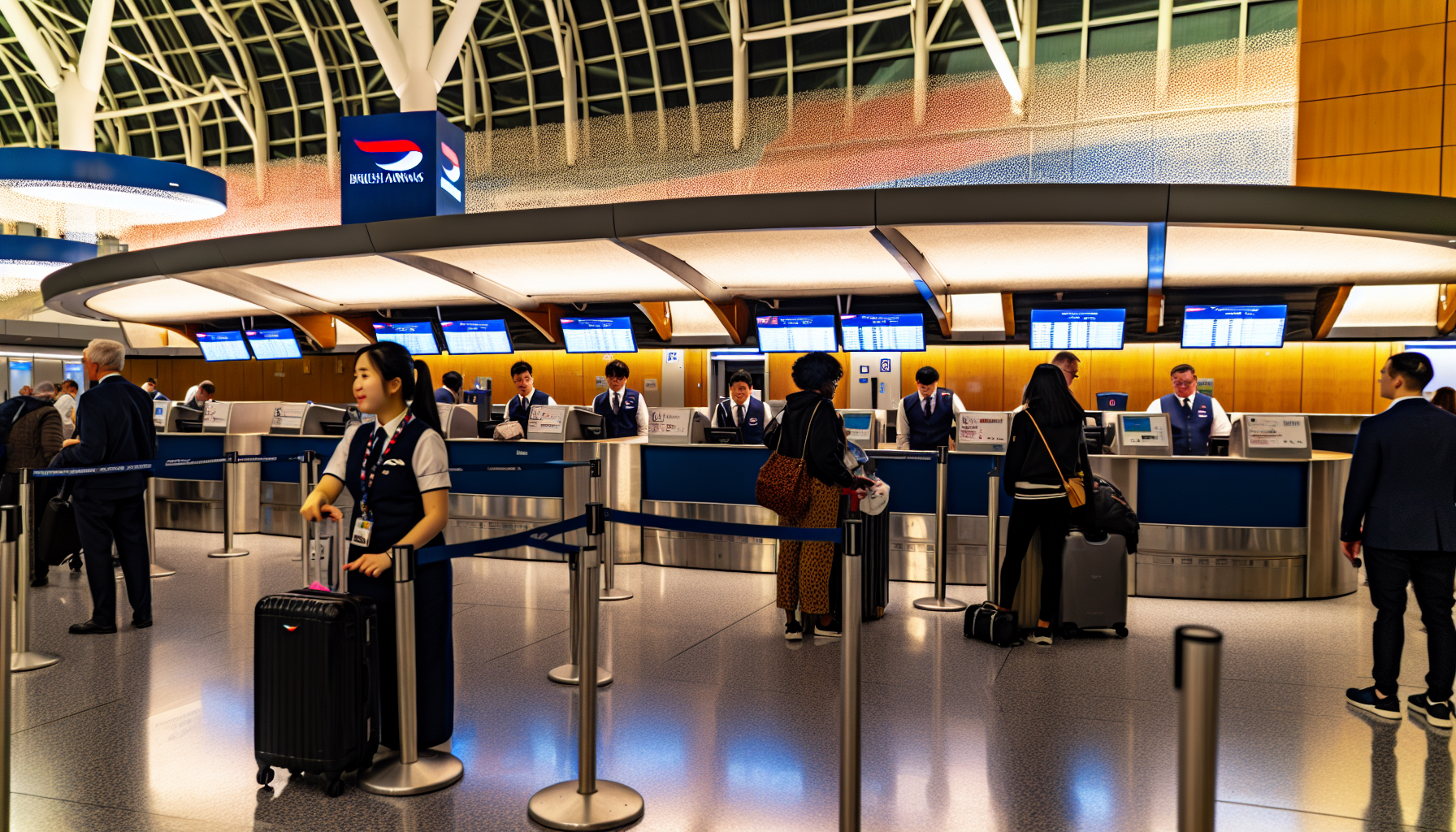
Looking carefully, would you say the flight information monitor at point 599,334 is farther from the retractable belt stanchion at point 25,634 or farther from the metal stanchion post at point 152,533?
the retractable belt stanchion at point 25,634

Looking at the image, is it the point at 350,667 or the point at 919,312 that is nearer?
the point at 350,667

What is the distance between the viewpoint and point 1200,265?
8406mm

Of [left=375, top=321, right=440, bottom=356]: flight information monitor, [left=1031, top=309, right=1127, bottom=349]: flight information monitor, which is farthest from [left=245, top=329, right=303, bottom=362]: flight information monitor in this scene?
[left=1031, top=309, right=1127, bottom=349]: flight information monitor

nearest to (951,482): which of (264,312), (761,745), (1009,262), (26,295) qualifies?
(1009,262)

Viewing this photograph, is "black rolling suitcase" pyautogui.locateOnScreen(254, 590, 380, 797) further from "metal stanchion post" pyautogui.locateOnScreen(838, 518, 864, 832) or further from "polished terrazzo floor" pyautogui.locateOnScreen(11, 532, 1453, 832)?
"metal stanchion post" pyautogui.locateOnScreen(838, 518, 864, 832)

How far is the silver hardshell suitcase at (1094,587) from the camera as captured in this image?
563 cm

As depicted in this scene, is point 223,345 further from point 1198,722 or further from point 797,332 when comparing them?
point 1198,722

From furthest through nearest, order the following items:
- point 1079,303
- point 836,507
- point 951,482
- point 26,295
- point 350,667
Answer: point 26,295, point 1079,303, point 951,482, point 836,507, point 350,667

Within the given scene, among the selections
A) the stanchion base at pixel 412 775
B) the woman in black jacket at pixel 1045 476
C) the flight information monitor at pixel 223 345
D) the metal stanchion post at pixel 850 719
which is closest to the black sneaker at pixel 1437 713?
the woman in black jacket at pixel 1045 476

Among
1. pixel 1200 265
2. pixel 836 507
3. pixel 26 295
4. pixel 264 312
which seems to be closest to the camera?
pixel 836 507

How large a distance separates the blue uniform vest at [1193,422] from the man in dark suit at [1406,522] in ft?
15.5

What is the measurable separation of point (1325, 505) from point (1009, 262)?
10.6ft

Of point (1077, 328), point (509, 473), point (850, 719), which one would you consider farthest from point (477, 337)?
point (850, 719)

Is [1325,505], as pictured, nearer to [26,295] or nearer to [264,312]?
[264,312]
